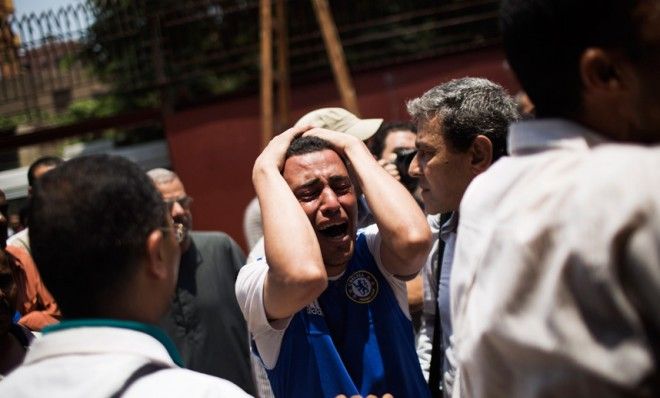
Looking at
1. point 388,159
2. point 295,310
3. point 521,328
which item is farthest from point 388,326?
point 388,159

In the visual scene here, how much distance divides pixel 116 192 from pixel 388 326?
1.12 meters

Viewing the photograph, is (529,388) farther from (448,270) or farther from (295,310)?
(448,270)

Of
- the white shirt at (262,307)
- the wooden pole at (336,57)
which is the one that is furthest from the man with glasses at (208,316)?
the wooden pole at (336,57)

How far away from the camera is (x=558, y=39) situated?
1217 mm

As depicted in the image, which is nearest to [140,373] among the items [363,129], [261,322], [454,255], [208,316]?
[454,255]

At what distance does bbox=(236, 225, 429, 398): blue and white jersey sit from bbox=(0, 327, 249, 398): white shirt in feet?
2.58

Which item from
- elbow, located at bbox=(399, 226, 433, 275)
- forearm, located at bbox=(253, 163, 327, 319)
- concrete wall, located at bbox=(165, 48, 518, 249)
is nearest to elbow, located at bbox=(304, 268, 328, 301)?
forearm, located at bbox=(253, 163, 327, 319)

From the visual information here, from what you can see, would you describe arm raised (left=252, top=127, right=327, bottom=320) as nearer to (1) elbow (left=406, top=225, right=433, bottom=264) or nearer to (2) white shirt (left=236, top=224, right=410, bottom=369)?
(2) white shirt (left=236, top=224, right=410, bottom=369)

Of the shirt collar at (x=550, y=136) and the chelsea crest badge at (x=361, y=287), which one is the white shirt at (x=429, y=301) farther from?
the shirt collar at (x=550, y=136)

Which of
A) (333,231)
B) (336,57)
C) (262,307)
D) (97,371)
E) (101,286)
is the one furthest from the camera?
(336,57)

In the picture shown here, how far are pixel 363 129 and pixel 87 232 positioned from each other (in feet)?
6.93

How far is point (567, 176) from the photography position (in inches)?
A: 44.3

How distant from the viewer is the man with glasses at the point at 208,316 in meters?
4.43

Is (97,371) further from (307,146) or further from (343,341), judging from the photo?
(307,146)
